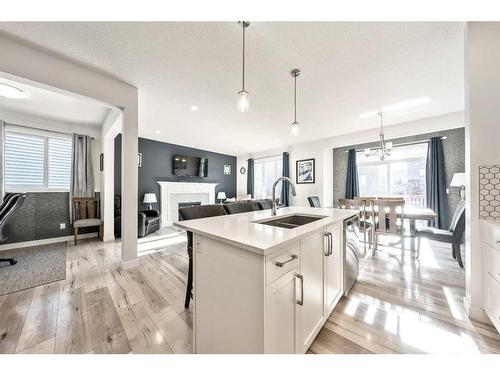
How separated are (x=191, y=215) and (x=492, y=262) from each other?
231 centimetres

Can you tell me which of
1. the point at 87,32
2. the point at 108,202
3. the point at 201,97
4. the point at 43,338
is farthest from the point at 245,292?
the point at 108,202

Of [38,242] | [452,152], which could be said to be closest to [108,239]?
[38,242]

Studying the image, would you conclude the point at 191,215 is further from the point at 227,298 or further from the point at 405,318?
the point at 405,318

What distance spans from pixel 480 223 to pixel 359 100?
7.20ft

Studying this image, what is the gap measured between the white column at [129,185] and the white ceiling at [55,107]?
0.73 metres

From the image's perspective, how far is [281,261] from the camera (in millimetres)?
885

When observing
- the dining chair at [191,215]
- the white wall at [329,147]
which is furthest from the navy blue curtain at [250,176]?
the dining chair at [191,215]

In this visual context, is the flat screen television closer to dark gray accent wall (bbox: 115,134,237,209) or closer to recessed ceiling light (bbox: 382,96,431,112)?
dark gray accent wall (bbox: 115,134,237,209)

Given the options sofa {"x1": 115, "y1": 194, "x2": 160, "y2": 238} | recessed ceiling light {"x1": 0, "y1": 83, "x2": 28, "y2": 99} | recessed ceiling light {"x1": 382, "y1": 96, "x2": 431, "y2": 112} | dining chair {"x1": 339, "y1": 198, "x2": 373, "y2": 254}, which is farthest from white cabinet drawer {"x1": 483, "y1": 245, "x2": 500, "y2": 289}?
recessed ceiling light {"x1": 0, "y1": 83, "x2": 28, "y2": 99}

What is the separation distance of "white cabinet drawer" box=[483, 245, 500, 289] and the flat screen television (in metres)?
5.99

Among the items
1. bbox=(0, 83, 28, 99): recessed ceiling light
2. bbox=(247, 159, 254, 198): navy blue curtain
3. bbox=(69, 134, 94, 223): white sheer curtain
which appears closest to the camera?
bbox=(0, 83, 28, 99): recessed ceiling light

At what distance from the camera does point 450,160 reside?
381 cm

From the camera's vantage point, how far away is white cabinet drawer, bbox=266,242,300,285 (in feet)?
2.66
